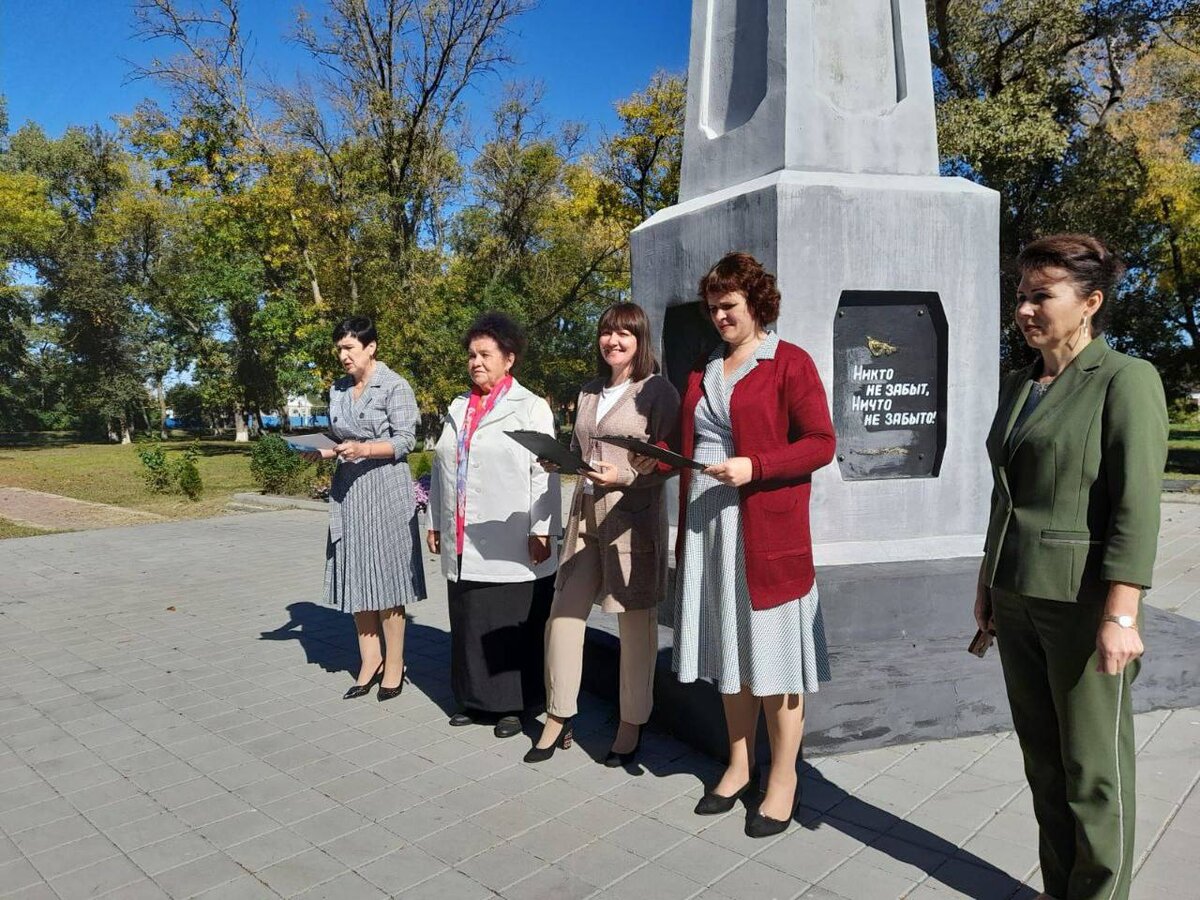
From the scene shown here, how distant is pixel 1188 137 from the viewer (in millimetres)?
18250

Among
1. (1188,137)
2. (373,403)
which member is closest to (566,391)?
(1188,137)

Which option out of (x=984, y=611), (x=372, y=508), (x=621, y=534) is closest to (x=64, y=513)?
(x=372, y=508)

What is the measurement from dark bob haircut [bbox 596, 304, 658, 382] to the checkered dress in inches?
18.9

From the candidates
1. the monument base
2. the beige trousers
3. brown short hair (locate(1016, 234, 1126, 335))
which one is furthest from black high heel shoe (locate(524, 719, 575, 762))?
brown short hair (locate(1016, 234, 1126, 335))

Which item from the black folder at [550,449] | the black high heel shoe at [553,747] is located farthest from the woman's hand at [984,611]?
the black high heel shoe at [553,747]

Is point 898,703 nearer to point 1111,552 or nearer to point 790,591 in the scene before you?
point 790,591

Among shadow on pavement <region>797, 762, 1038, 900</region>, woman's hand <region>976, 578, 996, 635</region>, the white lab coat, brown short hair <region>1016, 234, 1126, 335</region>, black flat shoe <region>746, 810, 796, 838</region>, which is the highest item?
brown short hair <region>1016, 234, 1126, 335</region>

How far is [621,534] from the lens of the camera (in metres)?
3.61

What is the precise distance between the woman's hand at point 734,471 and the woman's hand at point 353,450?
2205mm

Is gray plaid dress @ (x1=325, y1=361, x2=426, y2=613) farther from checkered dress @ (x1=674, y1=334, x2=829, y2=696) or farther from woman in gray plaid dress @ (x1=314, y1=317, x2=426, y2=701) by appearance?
checkered dress @ (x1=674, y1=334, x2=829, y2=696)

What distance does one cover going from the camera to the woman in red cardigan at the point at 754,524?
299cm

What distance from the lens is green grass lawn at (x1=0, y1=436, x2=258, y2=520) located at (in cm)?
1552

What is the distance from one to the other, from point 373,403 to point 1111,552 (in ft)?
11.4

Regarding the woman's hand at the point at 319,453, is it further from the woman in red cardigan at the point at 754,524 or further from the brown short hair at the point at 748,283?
the brown short hair at the point at 748,283
